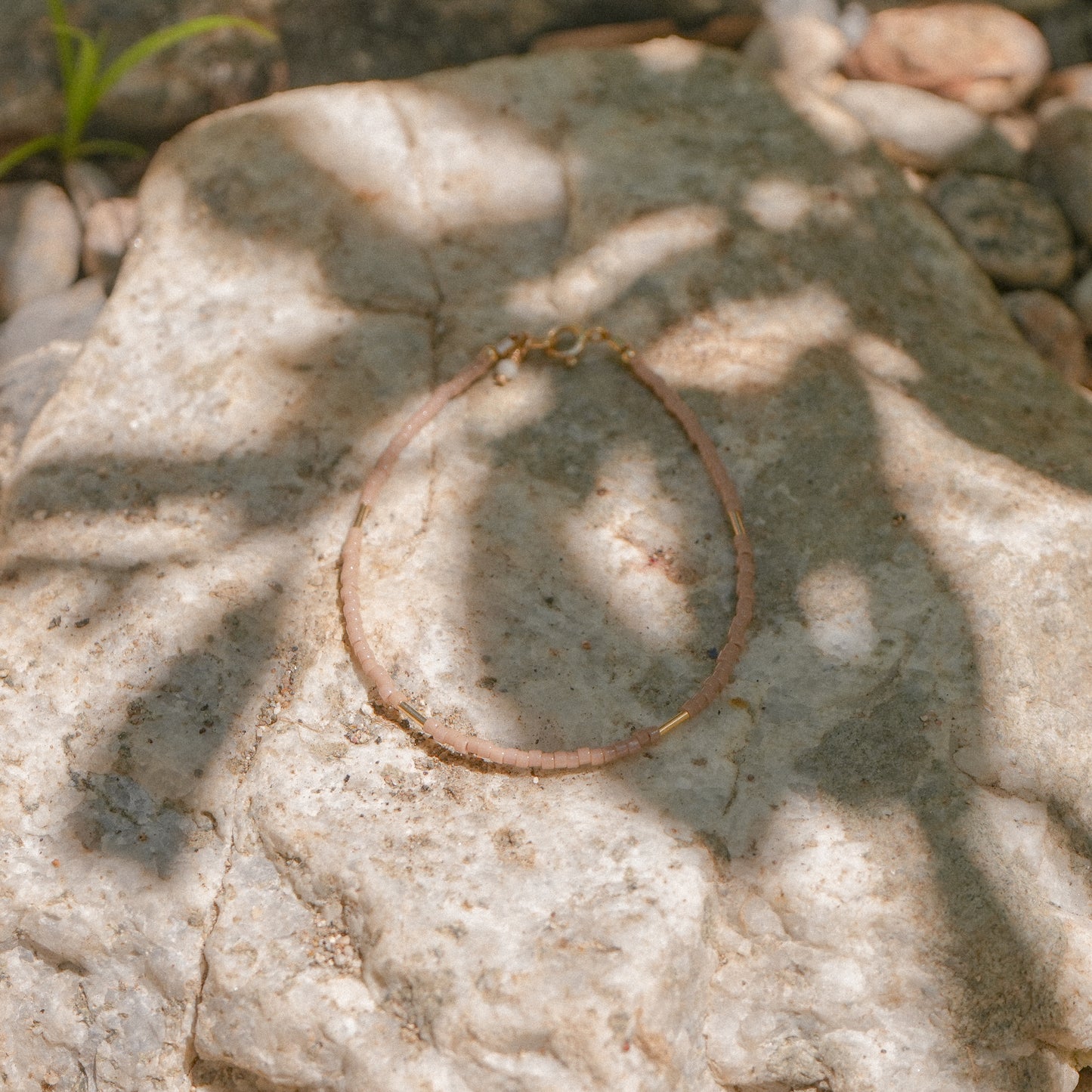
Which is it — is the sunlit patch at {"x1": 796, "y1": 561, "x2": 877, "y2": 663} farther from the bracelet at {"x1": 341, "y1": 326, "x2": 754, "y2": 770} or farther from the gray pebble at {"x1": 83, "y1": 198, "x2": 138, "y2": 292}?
the gray pebble at {"x1": 83, "y1": 198, "x2": 138, "y2": 292}

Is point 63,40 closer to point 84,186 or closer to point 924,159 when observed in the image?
point 84,186

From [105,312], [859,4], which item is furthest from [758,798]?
[859,4]

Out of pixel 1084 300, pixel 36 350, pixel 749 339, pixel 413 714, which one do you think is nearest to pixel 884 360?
pixel 749 339

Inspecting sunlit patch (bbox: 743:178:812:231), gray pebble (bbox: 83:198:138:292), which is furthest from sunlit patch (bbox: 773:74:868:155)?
gray pebble (bbox: 83:198:138:292)

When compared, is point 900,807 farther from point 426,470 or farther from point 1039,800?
point 426,470

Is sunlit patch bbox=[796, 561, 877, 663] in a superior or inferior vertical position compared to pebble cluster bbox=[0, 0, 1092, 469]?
inferior
